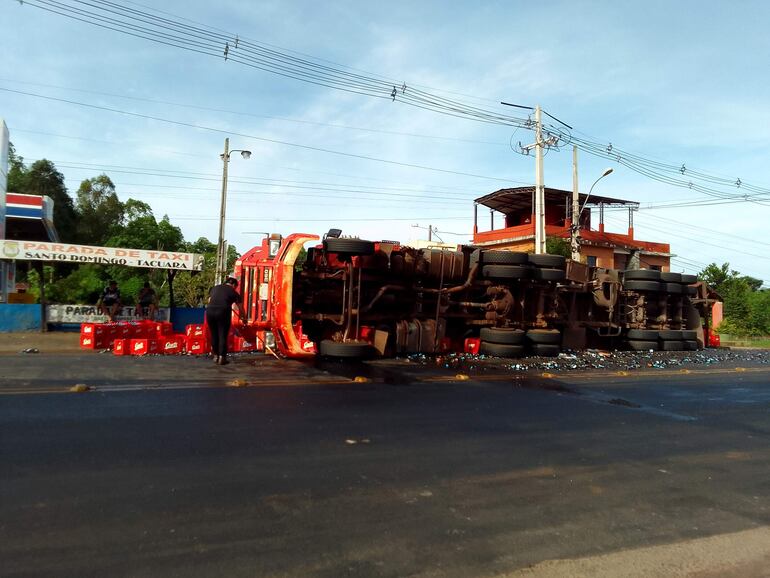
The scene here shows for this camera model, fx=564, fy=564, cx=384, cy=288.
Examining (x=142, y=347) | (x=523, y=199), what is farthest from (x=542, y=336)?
(x=523, y=199)

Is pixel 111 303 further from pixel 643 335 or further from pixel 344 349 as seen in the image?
pixel 643 335

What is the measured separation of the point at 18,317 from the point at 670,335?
17.7 m

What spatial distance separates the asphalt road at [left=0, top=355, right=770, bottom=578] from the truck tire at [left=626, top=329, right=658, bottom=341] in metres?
7.54

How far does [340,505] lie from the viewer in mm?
3537

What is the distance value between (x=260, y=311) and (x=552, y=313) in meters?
6.88

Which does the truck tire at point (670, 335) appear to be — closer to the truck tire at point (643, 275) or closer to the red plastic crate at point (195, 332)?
the truck tire at point (643, 275)

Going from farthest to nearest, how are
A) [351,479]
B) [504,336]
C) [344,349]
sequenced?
[504,336] → [344,349] → [351,479]

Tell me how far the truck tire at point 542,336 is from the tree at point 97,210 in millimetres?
35964

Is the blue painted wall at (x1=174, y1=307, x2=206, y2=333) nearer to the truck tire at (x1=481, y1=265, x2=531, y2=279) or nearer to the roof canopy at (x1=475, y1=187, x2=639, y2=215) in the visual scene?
the truck tire at (x1=481, y1=265, x2=531, y2=279)

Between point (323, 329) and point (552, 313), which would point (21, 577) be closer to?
point (323, 329)

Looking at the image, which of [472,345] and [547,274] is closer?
[472,345]

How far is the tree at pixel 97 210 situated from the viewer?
40219 millimetres

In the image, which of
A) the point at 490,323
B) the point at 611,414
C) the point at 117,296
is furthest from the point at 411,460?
the point at 117,296

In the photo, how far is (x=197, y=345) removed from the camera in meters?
11.4
